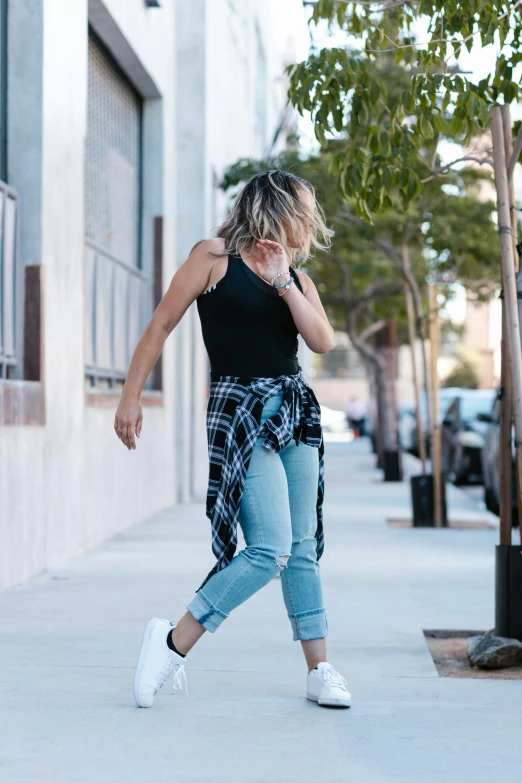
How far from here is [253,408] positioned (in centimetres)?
459

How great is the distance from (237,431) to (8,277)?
4.31 meters

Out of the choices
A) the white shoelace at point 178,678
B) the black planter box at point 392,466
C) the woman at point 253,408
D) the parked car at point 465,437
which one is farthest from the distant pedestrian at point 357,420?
the woman at point 253,408

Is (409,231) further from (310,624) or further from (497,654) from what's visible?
(310,624)

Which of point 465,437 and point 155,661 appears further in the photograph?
point 465,437

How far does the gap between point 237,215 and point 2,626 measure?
280cm

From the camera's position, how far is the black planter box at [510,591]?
235 inches

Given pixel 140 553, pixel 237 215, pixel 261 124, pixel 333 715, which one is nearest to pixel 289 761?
pixel 333 715

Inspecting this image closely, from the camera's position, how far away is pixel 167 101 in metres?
15.3

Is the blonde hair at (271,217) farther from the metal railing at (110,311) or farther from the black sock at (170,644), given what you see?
the metal railing at (110,311)

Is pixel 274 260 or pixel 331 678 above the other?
pixel 274 260

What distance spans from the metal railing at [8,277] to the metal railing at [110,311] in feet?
7.69

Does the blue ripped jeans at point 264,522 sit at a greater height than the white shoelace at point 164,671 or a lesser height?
greater

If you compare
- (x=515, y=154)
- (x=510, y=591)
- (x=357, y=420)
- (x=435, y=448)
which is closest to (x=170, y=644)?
(x=510, y=591)

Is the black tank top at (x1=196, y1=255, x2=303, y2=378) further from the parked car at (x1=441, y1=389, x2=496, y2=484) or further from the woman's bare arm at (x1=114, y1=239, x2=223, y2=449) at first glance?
the parked car at (x1=441, y1=389, x2=496, y2=484)
